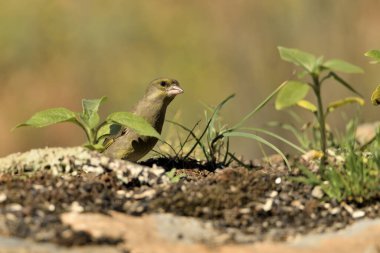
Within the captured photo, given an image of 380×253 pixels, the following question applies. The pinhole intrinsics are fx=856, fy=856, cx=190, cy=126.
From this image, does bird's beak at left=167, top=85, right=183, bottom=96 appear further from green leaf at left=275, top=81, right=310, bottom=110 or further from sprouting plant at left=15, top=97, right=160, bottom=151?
green leaf at left=275, top=81, right=310, bottom=110

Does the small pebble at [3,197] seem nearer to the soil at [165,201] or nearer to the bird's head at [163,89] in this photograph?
the soil at [165,201]

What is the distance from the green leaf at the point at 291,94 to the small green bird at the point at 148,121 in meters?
1.97

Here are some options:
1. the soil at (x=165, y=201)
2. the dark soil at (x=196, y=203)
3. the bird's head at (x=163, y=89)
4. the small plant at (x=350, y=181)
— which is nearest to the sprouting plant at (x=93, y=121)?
the soil at (x=165, y=201)

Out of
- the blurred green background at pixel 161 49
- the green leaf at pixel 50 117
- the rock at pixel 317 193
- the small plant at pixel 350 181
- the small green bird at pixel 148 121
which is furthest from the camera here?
the blurred green background at pixel 161 49

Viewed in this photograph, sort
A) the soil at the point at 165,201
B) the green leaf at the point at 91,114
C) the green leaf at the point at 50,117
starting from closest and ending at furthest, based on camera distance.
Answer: the soil at the point at 165,201, the green leaf at the point at 50,117, the green leaf at the point at 91,114

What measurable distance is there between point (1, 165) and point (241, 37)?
7.37m

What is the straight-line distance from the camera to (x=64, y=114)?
210 inches

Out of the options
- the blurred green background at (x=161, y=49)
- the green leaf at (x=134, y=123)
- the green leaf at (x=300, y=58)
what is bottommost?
the green leaf at (x=134, y=123)

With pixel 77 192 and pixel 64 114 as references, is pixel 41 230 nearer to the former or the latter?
pixel 77 192

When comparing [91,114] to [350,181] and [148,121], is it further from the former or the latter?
[350,181]

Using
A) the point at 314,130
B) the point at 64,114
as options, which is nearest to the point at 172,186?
the point at 64,114

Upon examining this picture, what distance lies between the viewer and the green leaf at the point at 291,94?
14.8 feet

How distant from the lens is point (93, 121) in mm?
5406

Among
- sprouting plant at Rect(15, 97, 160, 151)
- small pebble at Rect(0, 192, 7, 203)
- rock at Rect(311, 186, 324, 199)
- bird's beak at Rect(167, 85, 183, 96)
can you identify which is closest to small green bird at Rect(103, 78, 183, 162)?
bird's beak at Rect(167, 85, 183, 96)
